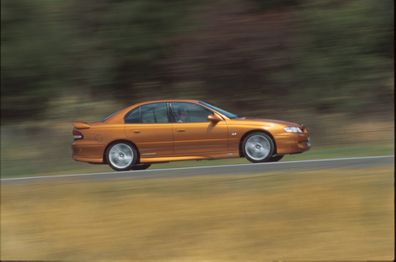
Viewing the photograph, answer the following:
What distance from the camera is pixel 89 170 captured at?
884cm

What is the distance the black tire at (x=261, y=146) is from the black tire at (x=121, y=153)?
1.59 m

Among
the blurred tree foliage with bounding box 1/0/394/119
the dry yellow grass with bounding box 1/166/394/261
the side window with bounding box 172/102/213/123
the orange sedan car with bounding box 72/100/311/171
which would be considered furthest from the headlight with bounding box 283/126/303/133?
the blurred tree foliage with bounding box 1/0/394/119

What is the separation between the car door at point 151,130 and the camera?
8.27 m

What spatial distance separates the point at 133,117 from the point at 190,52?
6.02m

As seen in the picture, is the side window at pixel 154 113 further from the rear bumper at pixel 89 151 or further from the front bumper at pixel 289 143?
the front bumper at pixel 289 143

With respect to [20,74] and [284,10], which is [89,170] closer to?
[20,74]

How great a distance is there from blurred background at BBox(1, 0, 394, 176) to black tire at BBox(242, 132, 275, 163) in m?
5.00

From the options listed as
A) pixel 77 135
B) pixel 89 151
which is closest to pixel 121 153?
pixel 89 151

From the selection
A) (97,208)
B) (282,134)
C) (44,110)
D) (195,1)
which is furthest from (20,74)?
(282,134)

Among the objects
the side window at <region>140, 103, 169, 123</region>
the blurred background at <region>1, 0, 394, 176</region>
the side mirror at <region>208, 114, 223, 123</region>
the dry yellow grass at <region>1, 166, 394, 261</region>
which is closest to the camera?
the dry yellow grass at <region>1, 166, 394, 261</region>

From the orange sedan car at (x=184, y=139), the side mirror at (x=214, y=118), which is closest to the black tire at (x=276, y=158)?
the orange sedan car at (x=184, y=139)

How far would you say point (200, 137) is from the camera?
8.28 meters

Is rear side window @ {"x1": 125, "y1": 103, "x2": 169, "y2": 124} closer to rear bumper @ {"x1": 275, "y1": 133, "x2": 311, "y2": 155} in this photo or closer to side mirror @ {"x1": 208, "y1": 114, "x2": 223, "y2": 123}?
side mirror @ {"x1": 208, "y1": 114, "x2": 223, "y2": 123}

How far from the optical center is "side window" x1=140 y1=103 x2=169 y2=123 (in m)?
8.51
